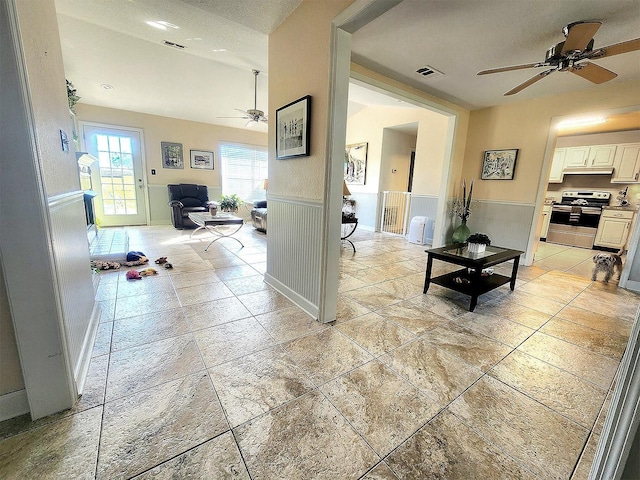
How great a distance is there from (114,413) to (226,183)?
21.7ft

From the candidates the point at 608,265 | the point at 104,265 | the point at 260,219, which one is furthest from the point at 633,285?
the point at 104,265

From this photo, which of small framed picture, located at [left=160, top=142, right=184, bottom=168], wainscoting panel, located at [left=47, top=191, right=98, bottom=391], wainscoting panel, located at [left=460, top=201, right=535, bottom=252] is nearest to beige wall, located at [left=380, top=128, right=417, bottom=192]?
wainscoting panel, located at [left=460, top=201, right=535, bottom=252]

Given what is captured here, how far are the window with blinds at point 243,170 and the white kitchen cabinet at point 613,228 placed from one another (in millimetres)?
7435

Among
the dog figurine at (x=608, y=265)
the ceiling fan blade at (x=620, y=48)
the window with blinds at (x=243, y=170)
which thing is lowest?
the dog figurine at (x=608, y=265)

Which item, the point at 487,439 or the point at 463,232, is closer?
the point at 487,439

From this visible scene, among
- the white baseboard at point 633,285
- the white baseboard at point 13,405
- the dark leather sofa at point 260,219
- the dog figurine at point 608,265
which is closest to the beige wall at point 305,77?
the white baseboard at point 13,405

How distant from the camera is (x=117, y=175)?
5.82 metres

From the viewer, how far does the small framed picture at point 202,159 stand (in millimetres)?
6590

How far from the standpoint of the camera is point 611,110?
10.7 feet

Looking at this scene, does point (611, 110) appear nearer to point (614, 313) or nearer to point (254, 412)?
point (614, 313)

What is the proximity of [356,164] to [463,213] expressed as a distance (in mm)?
3232

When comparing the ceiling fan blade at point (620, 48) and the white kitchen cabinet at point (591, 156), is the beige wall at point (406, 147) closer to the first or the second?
the ceiling fan blade at point (620, 48)

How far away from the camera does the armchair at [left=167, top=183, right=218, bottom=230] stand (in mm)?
5836

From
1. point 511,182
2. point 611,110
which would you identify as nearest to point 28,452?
point 511,182
